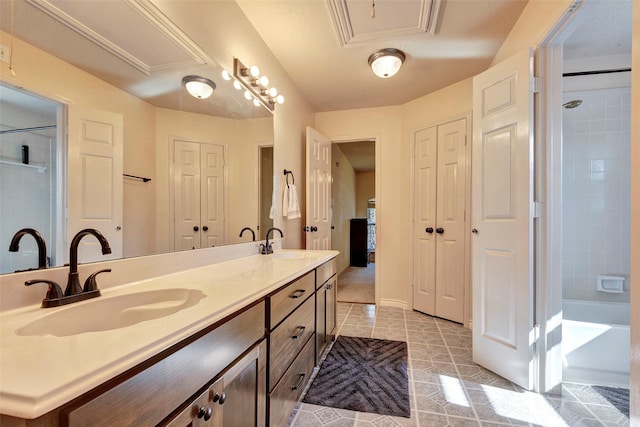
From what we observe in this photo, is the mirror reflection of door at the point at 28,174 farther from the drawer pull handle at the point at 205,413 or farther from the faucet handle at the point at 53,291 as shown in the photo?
the drawer pull handle at the point at 205,413

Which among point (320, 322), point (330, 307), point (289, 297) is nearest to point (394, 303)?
point (330, 307)

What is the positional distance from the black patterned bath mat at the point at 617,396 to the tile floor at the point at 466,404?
35 millimetres

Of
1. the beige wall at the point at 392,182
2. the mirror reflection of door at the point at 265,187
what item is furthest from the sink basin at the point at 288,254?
the beige wall at the point at 392,182

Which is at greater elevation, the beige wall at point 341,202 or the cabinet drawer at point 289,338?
the beige wall at point 341,202

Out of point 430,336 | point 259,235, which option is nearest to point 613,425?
point 430,336

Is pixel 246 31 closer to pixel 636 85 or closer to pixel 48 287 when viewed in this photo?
pixel 48 287

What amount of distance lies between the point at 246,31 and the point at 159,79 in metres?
0.99

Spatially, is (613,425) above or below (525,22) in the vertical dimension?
below

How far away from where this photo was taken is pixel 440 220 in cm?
289

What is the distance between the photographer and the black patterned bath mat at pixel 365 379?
153 cm

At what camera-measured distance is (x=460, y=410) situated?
1.48 m

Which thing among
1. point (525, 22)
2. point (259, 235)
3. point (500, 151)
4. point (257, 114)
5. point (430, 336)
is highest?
point (525, 22)

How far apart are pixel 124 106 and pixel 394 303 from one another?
3151 mm

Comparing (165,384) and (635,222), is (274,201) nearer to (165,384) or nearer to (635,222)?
(165,384)
